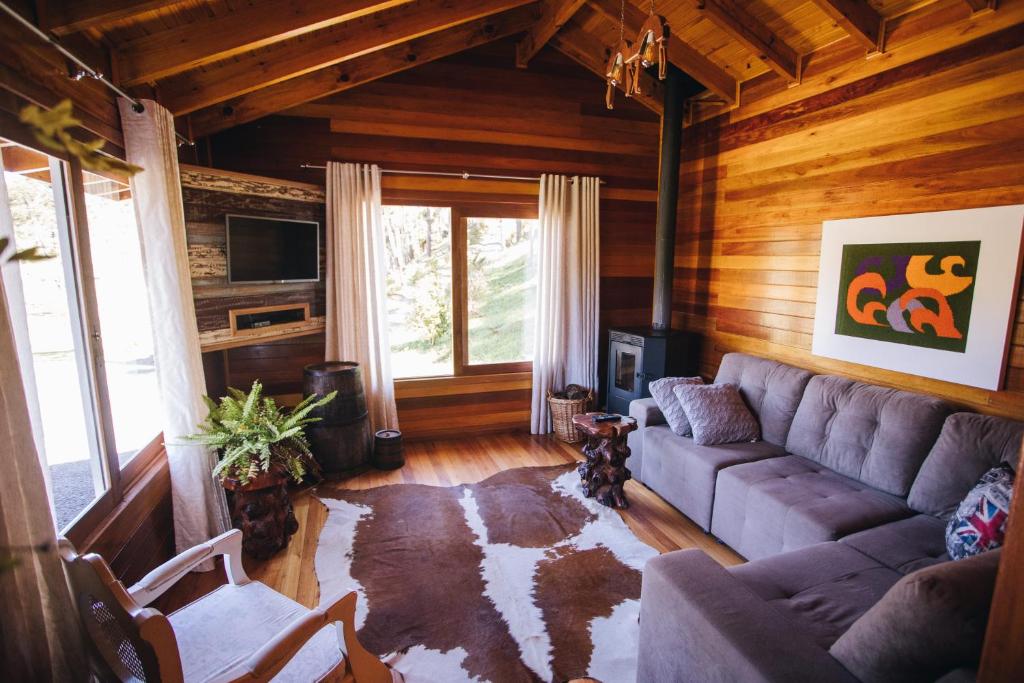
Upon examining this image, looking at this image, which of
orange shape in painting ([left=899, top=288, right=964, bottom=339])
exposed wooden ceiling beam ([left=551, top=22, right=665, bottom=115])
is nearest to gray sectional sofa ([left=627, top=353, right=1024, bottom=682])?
orange shape in painting ([left=899, top=288, right=964, bottom=339])

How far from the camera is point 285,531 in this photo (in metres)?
2.83

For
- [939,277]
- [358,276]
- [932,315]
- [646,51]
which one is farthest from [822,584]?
[358,276]

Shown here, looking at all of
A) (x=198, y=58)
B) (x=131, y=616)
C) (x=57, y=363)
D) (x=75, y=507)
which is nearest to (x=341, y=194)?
(x=198, y=58)

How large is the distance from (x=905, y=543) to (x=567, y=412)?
257cm

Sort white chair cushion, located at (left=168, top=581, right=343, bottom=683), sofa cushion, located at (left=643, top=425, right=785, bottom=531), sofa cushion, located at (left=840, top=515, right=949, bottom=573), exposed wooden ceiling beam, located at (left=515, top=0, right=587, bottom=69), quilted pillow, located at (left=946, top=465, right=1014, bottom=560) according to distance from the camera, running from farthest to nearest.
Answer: exposed wooden ceiling beam, located at (left=515, top=0, right=587, bottom=69) < sofa cushion, located at (left=643, top=425, right=785, bottom=531) < sofa cushion, located at (left=840, top=515, right=949, bottom=573) < quilted pillow, located at (left=946, top=465, right=1014, bottom=560) < white chair cushion, located at (left=168, top=581, right=343, bottom=683)

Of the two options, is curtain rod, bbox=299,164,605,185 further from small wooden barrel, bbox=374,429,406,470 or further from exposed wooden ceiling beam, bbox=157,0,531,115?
small wooden barrel, bbox=374,429,406,470

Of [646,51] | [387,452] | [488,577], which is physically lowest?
[488,577]

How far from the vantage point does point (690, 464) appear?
3.00 metres

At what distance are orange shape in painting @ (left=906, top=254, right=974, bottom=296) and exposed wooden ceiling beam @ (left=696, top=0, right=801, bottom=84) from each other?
1484 millimetres

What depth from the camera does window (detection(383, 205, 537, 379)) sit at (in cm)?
419

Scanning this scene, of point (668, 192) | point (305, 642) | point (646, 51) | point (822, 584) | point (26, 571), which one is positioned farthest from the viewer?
point (668, 192)

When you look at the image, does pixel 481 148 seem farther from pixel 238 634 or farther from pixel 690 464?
pixel 238 634

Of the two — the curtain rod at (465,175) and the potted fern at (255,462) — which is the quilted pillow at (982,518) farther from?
the curtain rod at (465,175)

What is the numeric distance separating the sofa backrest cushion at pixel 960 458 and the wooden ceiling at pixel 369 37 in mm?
1918
